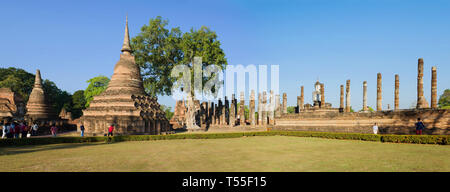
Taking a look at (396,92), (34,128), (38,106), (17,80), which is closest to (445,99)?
(396,92)

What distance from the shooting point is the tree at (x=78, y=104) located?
54478mm

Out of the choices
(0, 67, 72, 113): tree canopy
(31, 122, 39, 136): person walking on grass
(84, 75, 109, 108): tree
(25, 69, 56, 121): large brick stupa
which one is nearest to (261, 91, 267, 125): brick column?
(31, 122, 39, 136): person walking on grass

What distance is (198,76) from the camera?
3105cm

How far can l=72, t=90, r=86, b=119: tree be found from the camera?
179ft

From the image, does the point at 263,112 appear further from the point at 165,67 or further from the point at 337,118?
the point at 165,67

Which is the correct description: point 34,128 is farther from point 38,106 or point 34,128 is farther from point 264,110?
point 264,110

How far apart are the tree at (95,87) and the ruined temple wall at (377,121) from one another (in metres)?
41.1

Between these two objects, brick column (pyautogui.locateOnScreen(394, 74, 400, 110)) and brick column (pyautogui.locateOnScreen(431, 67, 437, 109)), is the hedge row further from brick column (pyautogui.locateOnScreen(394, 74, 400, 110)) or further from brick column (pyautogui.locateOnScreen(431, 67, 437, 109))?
brick column (pyautogui.locateOnScreen(394, 74, 400, 110))

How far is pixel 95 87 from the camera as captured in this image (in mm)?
53969

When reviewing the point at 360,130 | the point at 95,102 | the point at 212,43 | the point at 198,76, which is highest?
the point at 212,43

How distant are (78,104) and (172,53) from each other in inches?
1339

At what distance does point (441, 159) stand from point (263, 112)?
2418 centimetres
